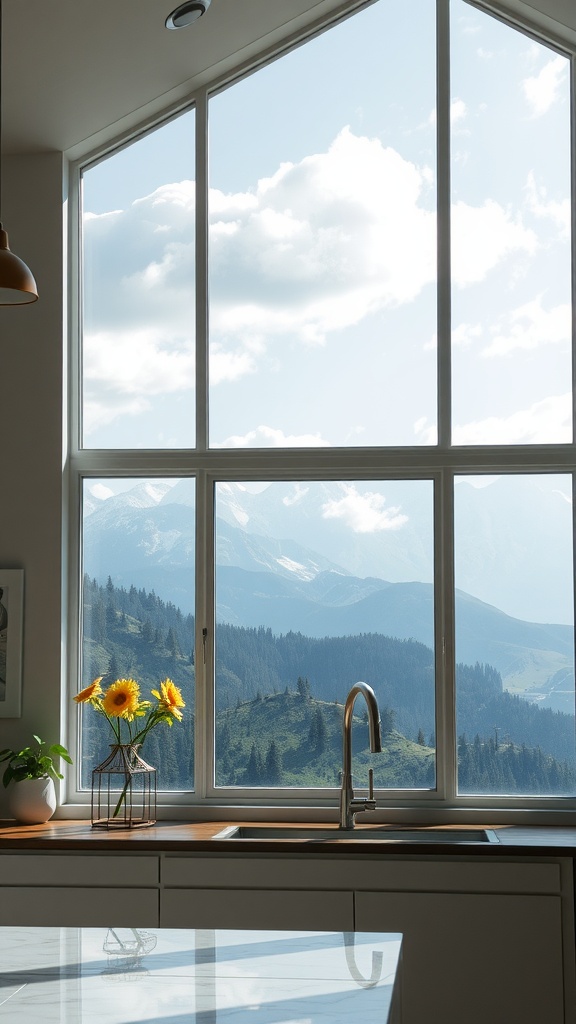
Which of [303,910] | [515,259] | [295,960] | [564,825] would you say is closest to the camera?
[295,960]

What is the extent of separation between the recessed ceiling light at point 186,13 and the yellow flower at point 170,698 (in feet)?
7.34

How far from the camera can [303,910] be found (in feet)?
10.6

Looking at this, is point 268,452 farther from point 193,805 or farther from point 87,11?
point 87,11

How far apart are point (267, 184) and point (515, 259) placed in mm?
972

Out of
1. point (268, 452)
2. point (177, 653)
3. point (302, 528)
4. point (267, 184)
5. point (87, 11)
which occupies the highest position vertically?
point (87, 11)

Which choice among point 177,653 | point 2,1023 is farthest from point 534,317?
point 2,1023

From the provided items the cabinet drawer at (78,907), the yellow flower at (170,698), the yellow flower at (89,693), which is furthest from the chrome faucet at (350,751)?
the yellow flower at (89,693)

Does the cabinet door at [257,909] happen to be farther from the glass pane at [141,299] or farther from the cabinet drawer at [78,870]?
the glass pane at [141,299]

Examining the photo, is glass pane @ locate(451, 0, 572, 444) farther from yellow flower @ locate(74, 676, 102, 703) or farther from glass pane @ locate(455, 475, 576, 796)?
yellow flower @ locate(74, 676, 102, 703)

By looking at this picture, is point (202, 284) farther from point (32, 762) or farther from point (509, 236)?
point (32, 762)

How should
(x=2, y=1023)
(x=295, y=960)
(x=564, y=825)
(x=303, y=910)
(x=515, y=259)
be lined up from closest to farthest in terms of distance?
(x=2, y=1023), (x=295, y=960), (x=303, y=910), (x=564, y=825), (x=515, y=259)

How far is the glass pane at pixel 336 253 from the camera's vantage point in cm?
389

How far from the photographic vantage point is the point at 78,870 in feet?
10.9

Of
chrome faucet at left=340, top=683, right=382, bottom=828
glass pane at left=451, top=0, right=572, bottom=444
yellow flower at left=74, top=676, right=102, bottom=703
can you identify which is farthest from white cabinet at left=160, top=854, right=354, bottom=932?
glass pane at left=451, top=0, right=572, bottom=444
